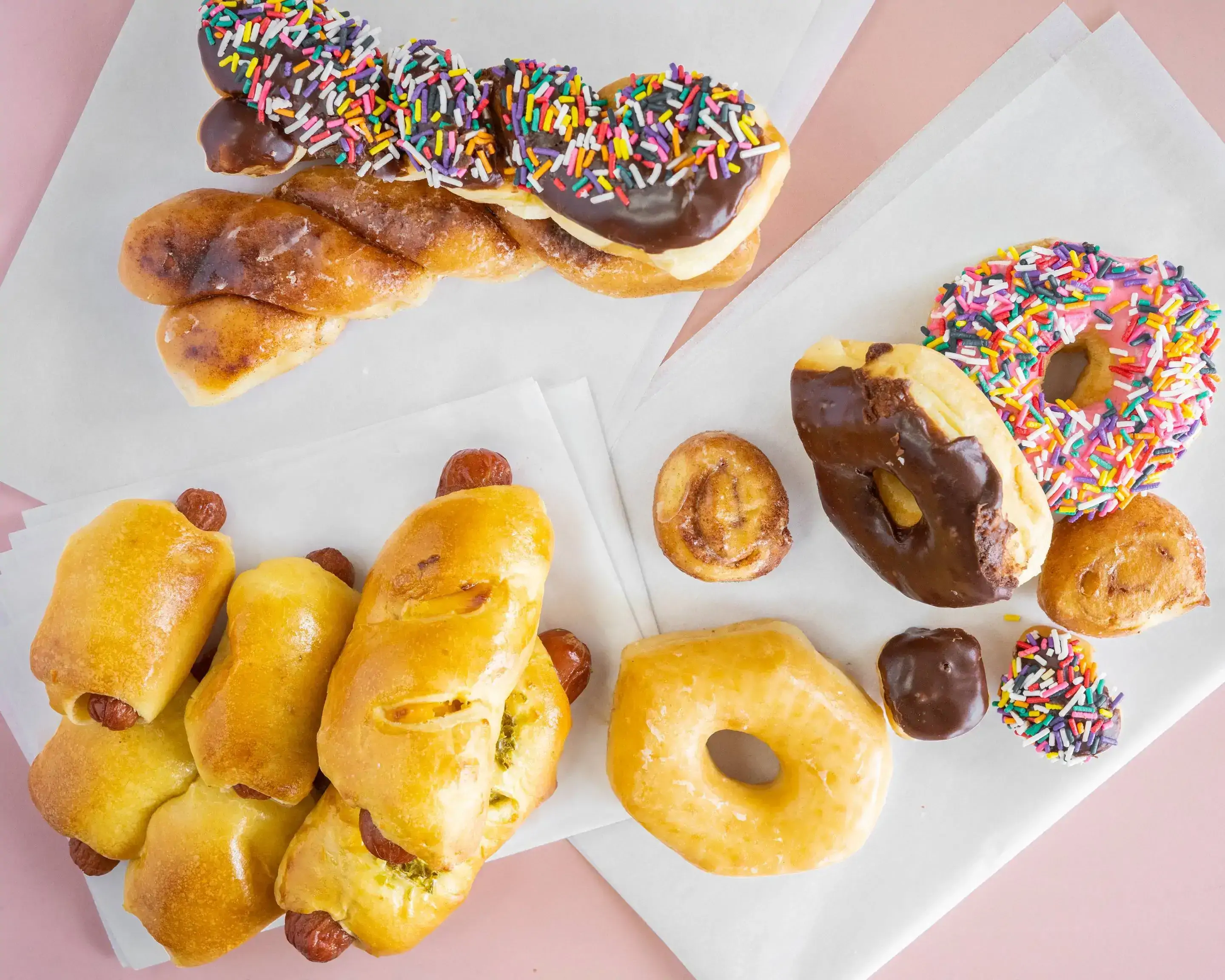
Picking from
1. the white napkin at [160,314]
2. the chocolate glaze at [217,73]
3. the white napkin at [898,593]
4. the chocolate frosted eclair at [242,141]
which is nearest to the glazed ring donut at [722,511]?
the white napkin at [898,593]

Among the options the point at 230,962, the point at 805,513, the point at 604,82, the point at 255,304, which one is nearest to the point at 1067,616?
the point at 805,513

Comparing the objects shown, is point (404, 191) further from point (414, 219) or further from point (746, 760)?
point (746, 760)

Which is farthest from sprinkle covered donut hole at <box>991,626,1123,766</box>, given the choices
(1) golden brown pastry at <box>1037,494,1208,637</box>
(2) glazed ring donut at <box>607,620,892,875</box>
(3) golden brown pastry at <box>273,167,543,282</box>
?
(3) golden brown pastry at <box>273,167,543,282</box>

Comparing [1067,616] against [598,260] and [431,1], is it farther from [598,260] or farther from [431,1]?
[431,1]

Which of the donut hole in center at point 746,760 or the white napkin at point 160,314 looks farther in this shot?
the donut hole in center at point 746,760

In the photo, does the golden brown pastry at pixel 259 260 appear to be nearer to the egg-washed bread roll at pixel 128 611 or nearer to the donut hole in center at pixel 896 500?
the egg-washed bread roll at pixel 128 611

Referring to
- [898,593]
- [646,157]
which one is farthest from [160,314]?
[898,593]
